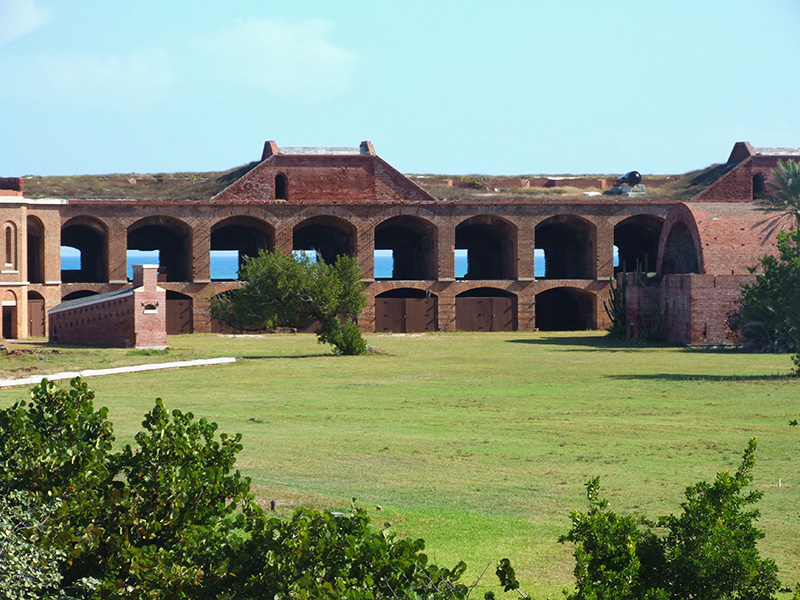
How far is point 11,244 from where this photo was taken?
42.4 m

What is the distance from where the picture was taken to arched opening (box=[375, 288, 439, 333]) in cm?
4888

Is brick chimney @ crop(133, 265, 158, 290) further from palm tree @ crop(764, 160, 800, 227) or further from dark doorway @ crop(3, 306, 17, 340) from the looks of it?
palm tree @ crop(764, 160, 800, 227)

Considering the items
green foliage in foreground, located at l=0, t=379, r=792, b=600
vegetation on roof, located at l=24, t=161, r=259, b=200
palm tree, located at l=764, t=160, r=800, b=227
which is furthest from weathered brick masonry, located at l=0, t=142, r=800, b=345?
green foliage in foreground, located at l=0, t=379, r=792, b=600

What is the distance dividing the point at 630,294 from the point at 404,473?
2946cm

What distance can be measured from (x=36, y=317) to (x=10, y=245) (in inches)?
170

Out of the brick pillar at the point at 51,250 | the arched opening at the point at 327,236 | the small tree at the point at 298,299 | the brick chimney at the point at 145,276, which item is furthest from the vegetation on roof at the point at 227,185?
the small tree at the point at 298,299

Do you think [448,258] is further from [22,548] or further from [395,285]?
[22,548]

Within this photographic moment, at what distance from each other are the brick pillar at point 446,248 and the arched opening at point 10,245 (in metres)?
19.4

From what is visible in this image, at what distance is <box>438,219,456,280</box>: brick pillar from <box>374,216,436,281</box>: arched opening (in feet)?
1.59

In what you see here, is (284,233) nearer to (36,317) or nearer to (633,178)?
(36,317)

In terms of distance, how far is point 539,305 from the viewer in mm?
54406

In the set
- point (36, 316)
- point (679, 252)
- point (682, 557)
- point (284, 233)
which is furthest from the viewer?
point (284, 233)

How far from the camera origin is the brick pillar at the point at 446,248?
4934 cm

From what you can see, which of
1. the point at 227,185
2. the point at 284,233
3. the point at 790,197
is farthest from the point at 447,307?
the point at 790,197
